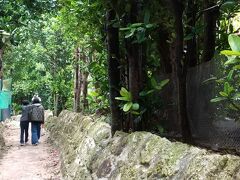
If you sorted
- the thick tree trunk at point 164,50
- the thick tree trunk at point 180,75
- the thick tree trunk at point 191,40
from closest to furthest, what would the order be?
the thick tree trunk at point 180,75 < the thick tree trunk at point 191,40 < the thick tree trunk at point 164,50

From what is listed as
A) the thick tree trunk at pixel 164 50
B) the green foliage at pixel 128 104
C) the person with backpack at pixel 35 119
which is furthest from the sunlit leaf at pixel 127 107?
the person with backpack at pixel 35 119

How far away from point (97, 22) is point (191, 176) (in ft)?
16.2

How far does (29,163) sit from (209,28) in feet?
25.7

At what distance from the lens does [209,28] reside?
5.75 metres

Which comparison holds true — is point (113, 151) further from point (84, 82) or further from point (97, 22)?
point (84, 82)

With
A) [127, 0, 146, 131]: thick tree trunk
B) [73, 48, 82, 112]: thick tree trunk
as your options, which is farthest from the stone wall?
[73, 48, 82, 112]: thick tree trunk

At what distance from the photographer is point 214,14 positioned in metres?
5.75

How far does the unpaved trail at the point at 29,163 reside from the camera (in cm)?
1020

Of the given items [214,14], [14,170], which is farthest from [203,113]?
[14,170]

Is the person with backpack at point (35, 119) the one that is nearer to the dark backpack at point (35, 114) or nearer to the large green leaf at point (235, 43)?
the dark backpack at point (35, 114)

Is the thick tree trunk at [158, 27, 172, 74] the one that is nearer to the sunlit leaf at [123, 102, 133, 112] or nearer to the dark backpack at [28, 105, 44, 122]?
the sunlit leaf at [123, 102, 133, 112]

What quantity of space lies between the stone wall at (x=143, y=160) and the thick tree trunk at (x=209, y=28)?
1468 mm

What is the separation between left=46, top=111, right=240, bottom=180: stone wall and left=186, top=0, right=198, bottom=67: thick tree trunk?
4.33 feet

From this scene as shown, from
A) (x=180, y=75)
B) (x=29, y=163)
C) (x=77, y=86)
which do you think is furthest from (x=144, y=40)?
(x=77, y=86)
